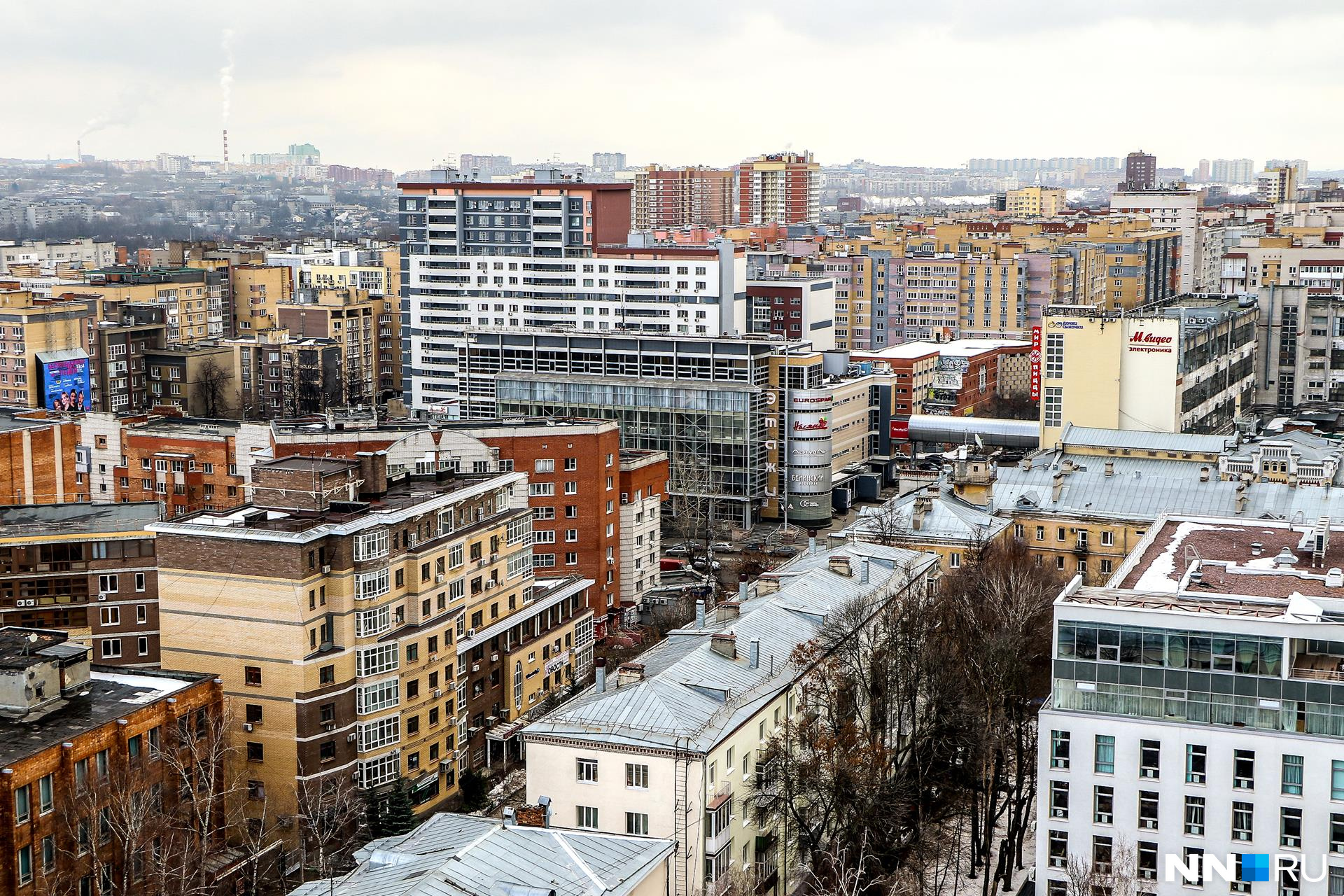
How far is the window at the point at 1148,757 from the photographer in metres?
27.9

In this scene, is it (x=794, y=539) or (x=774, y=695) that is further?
(x=794, y=539)

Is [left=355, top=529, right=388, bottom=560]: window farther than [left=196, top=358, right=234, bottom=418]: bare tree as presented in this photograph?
No

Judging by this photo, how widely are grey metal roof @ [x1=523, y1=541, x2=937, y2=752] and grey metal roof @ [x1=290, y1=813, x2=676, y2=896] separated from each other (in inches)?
152

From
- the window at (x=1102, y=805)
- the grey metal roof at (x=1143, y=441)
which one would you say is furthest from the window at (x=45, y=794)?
the grey metal roof at (x=1143, y=441)

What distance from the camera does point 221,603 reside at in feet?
121

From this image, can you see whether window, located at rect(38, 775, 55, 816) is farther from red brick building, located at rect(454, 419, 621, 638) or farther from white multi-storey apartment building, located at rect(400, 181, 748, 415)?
white multi-storey apartment building, located at rect(400, 181, 748, 415)

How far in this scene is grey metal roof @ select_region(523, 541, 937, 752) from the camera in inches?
1224

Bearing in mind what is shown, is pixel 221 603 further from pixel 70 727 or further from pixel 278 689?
pixel 70 727

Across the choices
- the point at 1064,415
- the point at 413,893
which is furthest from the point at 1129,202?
the point at 413,893

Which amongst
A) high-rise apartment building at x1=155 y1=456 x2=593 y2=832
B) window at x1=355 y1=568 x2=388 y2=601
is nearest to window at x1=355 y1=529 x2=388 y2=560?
high-rise apartment building at x1=155 y1=456 x2=593 y2=832

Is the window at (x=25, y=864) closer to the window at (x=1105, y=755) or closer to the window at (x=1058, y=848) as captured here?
the window at (x=1058, y=848)

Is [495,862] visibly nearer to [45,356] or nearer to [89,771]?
[89,771]

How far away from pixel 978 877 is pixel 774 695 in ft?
24.1

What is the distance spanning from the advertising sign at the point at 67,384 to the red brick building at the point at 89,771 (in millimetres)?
55355
